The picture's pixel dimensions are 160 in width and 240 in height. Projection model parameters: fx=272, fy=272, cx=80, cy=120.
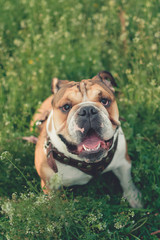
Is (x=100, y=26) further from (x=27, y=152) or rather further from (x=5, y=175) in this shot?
(x=5, y=175)

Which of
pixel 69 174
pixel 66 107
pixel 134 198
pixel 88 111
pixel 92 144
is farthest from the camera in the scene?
pixel 134 198

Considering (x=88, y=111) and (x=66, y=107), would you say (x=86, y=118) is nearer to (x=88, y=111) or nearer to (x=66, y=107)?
(x=88, y=111)

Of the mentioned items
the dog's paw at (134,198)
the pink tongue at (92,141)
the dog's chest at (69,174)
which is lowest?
the dog's paw at (134,198)

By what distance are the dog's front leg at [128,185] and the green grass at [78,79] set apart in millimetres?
90

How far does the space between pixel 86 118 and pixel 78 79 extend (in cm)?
219

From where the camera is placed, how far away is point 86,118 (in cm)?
236

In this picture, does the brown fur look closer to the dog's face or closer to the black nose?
the dog's face

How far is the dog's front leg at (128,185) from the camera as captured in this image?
3.03 metres

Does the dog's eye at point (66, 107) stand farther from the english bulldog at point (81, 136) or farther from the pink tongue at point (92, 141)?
the pink tongue at point (92, 141)

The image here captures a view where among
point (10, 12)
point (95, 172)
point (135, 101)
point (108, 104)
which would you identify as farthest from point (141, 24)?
point (10, 12)

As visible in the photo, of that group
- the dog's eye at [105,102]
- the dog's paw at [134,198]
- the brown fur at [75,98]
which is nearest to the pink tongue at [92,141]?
the brown fur at [75,98]

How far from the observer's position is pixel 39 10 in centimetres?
503

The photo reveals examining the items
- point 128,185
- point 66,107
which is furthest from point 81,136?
point 128,185

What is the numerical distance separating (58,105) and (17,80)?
2.04 m
